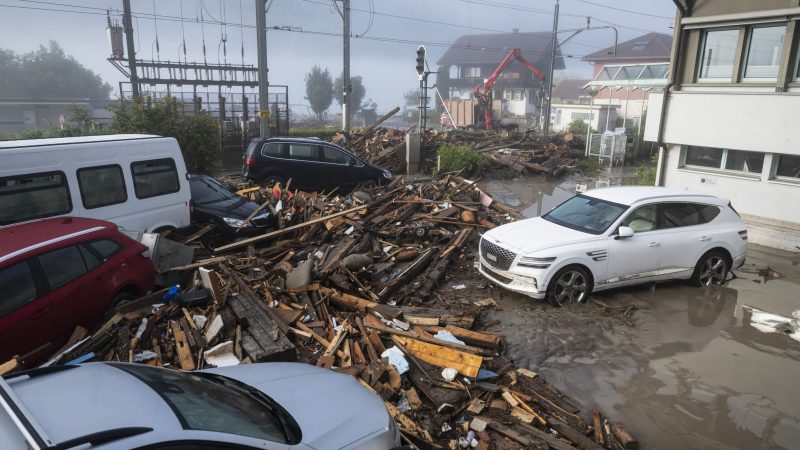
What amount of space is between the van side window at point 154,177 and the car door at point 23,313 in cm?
358

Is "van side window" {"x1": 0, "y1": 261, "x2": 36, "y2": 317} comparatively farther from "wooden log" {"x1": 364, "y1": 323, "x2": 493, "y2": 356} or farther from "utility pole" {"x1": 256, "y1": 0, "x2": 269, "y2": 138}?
"utility pole" {"x1": 256, "y1": 0, "x2": 269, "y2": 138}

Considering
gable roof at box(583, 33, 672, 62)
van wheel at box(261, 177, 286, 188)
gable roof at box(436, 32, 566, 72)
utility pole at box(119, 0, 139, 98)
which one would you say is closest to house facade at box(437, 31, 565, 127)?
gable roof at box(436, 32, 566, 72)

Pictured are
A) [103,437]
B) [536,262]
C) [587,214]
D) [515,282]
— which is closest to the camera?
[103,437]

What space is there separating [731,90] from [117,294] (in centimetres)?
1500

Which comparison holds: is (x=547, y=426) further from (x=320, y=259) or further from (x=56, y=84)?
(x=56, y=84)

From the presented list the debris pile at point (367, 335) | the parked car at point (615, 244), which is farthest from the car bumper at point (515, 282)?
the debris pile at point (367, 335)

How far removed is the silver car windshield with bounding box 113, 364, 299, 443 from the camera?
10.3 feet

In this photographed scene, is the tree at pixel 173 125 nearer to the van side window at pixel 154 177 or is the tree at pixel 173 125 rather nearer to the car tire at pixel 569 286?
the van side window at pixel 154 177

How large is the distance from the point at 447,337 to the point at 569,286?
9.25ft

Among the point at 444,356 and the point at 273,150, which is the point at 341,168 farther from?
the point at 444,356

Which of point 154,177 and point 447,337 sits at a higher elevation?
point 154,177

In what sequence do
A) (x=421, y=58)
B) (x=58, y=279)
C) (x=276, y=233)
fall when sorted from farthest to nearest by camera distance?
1. (x=421, y=58)
2. (x=276, y=233)
3. (x=58, y=279)

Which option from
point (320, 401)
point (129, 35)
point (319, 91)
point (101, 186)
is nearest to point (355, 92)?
point (319, 91)

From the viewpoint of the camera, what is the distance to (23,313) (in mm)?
5867
